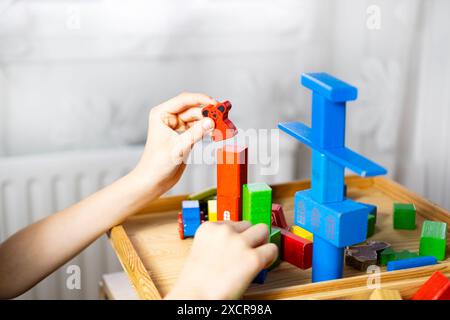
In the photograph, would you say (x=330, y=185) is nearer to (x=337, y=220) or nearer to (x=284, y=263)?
(x=337, y=220)

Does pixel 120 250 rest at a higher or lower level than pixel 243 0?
lower

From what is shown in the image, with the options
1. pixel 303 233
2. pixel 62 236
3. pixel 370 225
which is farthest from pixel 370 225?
pixel 62 236

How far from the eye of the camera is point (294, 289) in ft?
2.15

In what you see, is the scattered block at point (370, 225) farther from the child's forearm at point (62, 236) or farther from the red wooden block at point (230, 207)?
the child's forearm at point (62, 236)

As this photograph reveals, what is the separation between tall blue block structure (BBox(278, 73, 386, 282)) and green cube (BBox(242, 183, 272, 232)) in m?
0.08

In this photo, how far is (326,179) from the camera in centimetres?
67

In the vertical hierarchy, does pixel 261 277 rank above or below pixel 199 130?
below

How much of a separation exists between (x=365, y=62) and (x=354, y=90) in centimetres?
91

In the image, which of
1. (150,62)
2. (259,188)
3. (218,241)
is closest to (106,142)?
(150,62)

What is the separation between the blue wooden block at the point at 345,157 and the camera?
A: 60 cm

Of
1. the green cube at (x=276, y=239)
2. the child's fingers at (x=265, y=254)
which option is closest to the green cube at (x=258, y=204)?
the green cube at (x=276, y=239)

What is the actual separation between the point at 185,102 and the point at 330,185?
0.29 m

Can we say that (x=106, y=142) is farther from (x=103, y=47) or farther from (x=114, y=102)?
(x=103, y=47)

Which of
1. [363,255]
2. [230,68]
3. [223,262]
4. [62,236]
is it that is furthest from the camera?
[230,68]
